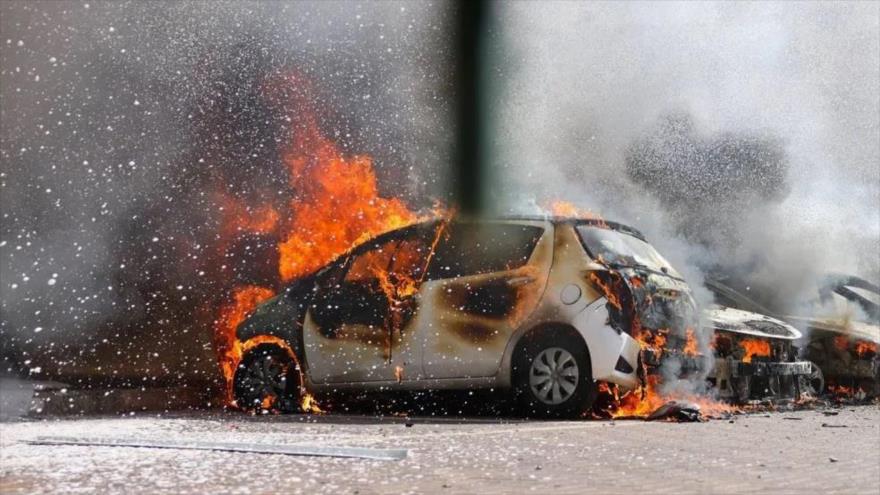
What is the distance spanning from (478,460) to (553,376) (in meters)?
2.64

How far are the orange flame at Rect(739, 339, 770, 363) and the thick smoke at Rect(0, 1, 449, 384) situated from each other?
5.55m

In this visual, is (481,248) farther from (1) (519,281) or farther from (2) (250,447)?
(2) (250,447)

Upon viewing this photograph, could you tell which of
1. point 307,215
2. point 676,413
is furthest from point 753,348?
point 307,215

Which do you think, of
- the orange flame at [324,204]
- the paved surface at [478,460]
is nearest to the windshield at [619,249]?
the paved surface at [478,460]

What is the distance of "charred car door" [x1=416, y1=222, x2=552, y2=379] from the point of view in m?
8.83

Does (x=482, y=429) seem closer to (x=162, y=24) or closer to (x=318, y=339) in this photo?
(x=318, y=339)

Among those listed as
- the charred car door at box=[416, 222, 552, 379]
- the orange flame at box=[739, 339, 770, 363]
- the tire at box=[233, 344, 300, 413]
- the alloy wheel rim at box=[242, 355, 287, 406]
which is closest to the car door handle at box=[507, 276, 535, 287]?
the charred car door at box=[416, 222, 552, 379]

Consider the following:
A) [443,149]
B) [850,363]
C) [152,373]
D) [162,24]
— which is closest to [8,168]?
[162,24]

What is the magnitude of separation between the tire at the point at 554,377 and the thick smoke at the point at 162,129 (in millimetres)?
5358

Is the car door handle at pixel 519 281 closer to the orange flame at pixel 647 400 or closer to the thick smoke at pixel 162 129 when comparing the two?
the orange flame at pixel 647 400

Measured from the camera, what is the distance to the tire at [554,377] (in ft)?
27.8

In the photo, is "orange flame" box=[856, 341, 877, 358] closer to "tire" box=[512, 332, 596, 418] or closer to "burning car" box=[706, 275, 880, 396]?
"burning car" box=[706, 275, 880, 396]

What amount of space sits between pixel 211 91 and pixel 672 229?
6942 millimetres

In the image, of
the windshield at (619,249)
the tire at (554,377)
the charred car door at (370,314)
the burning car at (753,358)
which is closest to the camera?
the tire at (554,377)
